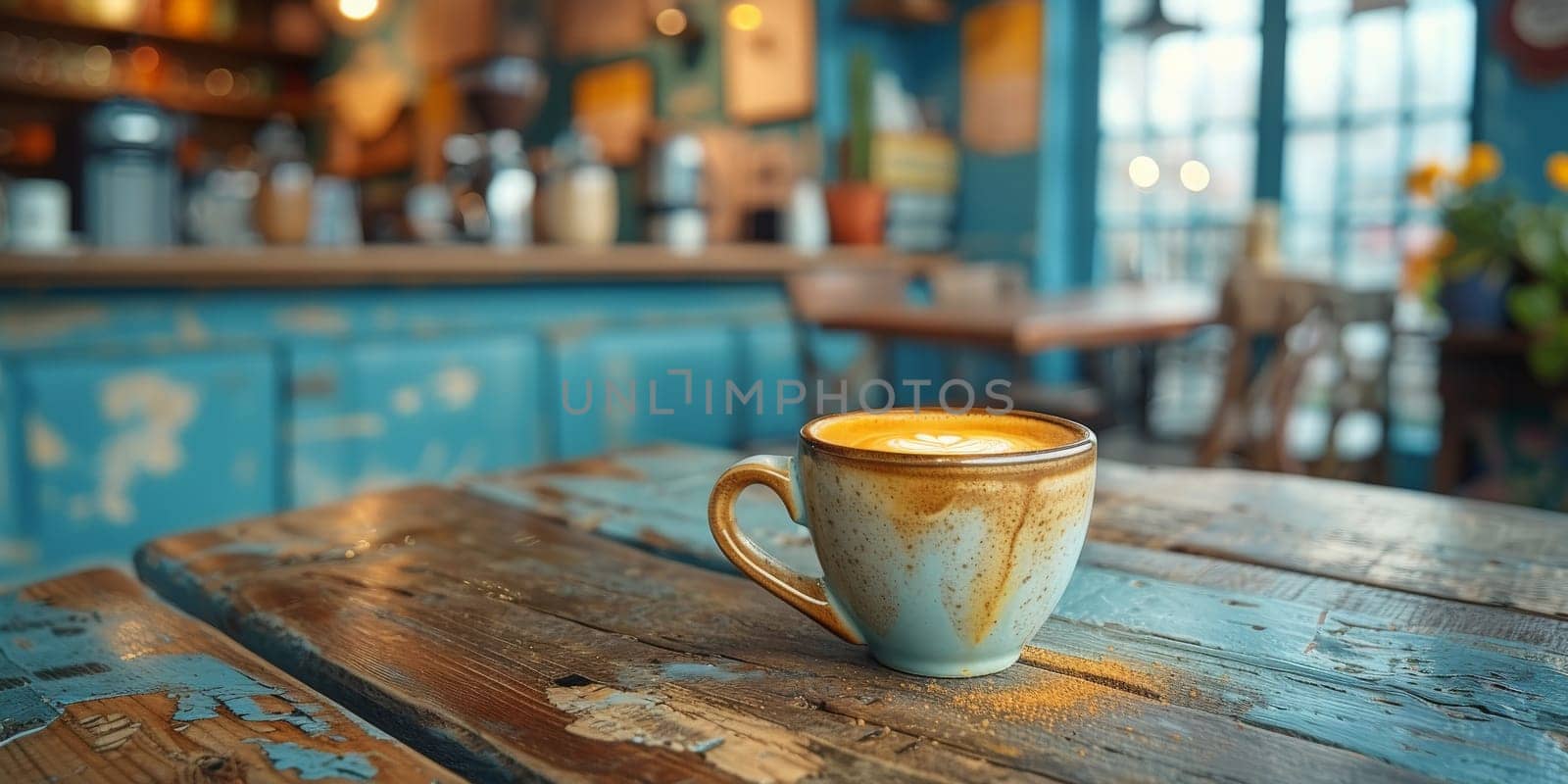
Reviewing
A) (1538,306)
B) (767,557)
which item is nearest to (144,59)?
(1538,306)

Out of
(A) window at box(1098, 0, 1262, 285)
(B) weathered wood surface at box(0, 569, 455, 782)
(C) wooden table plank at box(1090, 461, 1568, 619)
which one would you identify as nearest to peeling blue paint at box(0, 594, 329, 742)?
(B) weathered wood surface at box(0, 569, 455, 782)

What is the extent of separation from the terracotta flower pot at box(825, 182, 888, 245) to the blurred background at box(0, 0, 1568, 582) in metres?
0.02

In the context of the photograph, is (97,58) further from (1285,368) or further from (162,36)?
(1285,368)

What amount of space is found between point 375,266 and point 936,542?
2.25 meters

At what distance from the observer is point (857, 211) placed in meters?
4.16

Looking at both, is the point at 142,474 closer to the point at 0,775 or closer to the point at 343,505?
the point at 343,505

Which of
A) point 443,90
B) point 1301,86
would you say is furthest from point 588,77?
point 1301,86

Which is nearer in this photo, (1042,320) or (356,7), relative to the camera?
(1042,320)

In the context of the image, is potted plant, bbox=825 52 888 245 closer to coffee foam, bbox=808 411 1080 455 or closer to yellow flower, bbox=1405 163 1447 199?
yellow flower, bbox=1405 163 1447 199

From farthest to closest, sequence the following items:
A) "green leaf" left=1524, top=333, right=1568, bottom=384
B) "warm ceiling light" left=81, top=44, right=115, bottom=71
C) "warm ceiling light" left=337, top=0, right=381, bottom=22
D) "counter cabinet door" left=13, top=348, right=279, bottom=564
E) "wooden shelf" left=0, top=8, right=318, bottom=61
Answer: "warm ceiling light" left=81, top=44, right=115, bottom=71 → "wooden shelf" left=0, top=8, right=318, bottom=61 → "warm ceiling light" left=337, top=0, right=381, bottom=22 → "green leaf" left=1524, top=333, right=1568, bottom=384 → "counter cabinet door" left=13, top=348, right=279, bottom=564

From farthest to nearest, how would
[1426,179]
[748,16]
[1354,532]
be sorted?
[748,16] < [1426,179] < [1354,532]

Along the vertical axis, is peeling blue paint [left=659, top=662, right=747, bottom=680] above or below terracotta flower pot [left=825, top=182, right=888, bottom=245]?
below

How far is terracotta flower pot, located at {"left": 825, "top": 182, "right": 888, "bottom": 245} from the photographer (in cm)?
416

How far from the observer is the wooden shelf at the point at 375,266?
2.10 m
